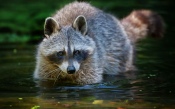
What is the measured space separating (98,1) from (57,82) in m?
11.9

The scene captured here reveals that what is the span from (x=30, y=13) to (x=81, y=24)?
8605 millimetres

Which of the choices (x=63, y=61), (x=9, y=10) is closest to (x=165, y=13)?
(x=9, y=10)

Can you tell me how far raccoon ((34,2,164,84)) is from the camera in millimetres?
8773

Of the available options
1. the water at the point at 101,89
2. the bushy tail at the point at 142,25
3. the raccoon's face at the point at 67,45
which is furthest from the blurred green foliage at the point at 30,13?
the raccoon's face at the point at 67,45

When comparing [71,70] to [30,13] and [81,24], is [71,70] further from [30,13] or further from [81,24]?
[30,13]

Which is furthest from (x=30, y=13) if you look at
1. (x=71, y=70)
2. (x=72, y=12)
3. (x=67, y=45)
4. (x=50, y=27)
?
(x=71, y=70)

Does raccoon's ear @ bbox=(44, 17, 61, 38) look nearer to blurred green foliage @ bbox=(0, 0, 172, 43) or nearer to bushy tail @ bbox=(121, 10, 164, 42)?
bushy tail @ bbox=(121, 10, 164, 42)

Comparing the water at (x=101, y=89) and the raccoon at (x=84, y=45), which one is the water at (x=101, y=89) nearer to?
the water at (x=101, y=89)

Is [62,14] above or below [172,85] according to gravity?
above

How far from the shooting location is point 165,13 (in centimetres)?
1800

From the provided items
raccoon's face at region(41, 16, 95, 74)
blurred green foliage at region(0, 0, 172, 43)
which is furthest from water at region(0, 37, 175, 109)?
blurred green foliage at region(0, 0, 172, 43)

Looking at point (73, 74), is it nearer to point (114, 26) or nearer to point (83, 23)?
point (83, 23)

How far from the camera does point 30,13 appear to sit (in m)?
17.5

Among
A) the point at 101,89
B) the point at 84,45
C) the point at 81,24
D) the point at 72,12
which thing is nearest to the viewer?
the point at 101,89
